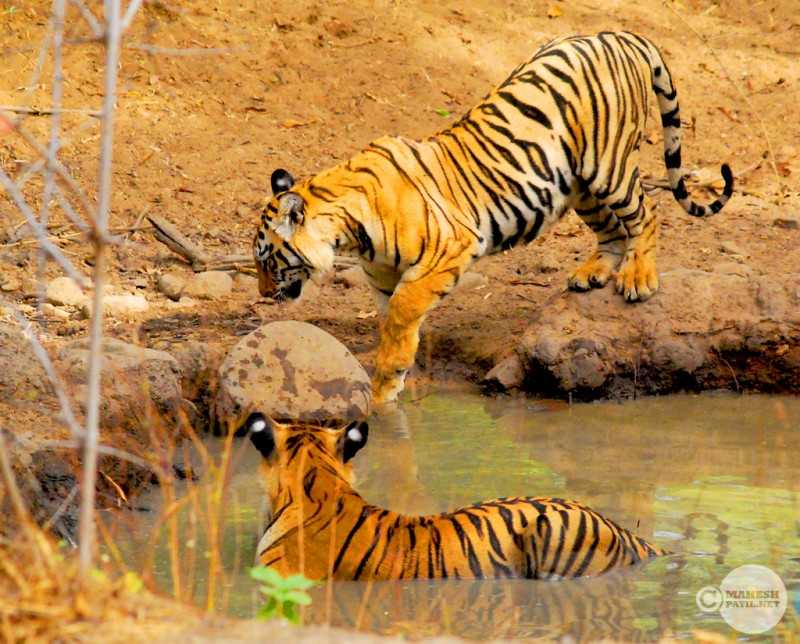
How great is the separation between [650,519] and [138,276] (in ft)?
14.0

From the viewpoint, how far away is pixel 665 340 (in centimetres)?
773

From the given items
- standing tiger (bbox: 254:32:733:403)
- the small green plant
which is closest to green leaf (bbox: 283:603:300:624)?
the small green plant

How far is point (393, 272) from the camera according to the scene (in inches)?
307

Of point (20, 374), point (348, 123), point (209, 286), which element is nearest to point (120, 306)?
point (209, 286)

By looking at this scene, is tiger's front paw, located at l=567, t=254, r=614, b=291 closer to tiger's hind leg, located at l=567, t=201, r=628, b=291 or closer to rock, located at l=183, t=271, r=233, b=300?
tiger's hind leg, located at l=567, t=201, r=628, b=291

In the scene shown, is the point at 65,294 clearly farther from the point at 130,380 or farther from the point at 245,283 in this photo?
the point at 130,380

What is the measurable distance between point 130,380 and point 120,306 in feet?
6.06

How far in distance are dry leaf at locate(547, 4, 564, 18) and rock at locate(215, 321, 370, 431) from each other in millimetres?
6214

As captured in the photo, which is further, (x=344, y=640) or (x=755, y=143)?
(x=755, y=143)

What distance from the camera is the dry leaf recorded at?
499 inches

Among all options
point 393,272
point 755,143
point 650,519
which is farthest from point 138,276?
point 755,143

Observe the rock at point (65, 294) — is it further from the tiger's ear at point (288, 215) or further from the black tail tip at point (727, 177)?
the black tail tip at point (727, 177)

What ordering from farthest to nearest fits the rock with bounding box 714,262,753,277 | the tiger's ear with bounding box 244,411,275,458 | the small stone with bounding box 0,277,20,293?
the small stone with bounding box 0,277,20,293 → the rock with bounding box 714,262,753,277 → the tiger's ear with bounding box 244,411,275,458

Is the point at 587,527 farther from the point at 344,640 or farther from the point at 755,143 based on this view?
the point at 755,143
